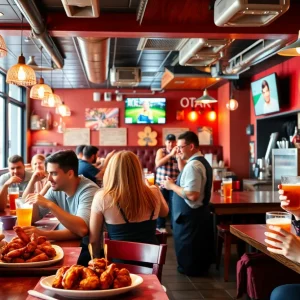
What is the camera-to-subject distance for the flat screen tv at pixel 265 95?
892 cm

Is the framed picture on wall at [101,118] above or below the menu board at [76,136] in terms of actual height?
above

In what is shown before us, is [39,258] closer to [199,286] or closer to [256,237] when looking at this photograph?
[256,237]

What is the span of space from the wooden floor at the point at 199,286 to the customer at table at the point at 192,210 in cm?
15

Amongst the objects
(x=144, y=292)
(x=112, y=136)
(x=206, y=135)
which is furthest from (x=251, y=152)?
(x=144, y=292)

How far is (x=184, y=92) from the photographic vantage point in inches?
507

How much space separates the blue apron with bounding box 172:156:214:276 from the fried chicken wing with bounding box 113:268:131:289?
139 inches

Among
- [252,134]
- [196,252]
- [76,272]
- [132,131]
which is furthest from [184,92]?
[76,272]

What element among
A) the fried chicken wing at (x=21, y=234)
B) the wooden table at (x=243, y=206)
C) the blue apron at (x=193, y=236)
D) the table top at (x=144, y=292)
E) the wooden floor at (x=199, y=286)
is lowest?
the wooden floor at (x=199, y=286)

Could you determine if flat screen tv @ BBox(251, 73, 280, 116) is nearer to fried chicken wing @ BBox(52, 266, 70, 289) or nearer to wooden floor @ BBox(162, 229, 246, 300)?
wooden floor @ BBox(162, 229, 246, 300)

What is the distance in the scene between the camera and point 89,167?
6285 millimetres

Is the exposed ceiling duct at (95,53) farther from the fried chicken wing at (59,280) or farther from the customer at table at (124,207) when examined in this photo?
the fried chicken wing at (59,280)

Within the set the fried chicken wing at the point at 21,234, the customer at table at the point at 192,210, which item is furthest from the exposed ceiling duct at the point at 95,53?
the fried chicken wing at the point at 21,234

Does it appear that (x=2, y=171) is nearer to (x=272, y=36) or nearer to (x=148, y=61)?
(x=148, y=61)

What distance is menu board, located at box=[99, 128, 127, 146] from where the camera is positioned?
12906mm
